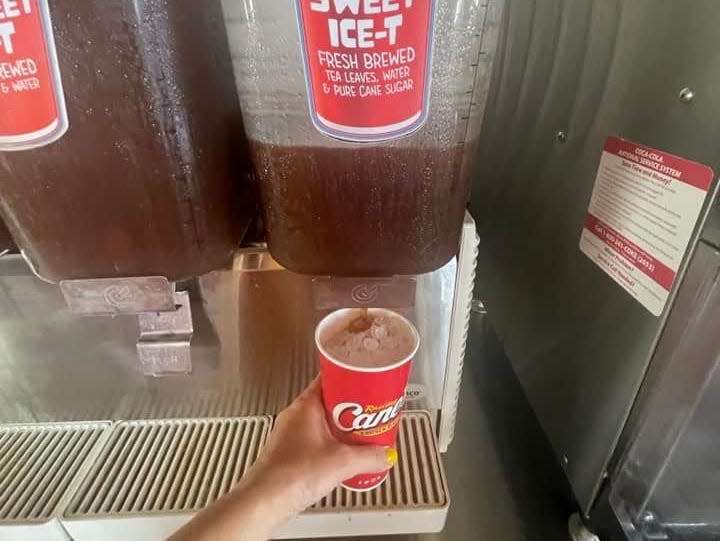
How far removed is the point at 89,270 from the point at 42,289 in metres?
0.12

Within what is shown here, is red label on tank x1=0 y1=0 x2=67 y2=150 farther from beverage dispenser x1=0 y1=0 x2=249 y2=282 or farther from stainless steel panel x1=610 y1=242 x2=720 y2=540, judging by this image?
stainless steel panel x1=610 y1=242 x2=720 y2=540

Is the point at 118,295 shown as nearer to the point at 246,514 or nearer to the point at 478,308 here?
the point at 246,514

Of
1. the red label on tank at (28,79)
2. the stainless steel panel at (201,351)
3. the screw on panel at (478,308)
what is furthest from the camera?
the screw on panel at (478,308)

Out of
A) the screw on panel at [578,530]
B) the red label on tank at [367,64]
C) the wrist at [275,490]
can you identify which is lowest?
the screw on panel at [578,530]

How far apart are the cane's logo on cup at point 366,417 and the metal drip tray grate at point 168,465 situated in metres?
0.16

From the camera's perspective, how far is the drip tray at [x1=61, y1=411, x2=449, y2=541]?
578 mm

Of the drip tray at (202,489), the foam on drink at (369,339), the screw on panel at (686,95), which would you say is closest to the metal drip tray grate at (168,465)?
the drip tray at (202,489)

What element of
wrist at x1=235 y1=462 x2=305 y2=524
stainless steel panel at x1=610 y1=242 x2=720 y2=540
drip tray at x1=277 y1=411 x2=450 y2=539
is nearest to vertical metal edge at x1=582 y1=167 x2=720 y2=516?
stainless steel panel at x1=610 y1=242 x2=720 y2=540

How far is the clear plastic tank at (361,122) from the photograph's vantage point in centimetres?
36

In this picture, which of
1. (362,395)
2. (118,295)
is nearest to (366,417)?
(362,395)

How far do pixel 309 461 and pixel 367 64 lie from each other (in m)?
0.39

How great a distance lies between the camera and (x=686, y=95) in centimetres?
43

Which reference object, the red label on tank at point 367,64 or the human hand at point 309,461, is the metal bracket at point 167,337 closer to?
the human hand at point 309,461

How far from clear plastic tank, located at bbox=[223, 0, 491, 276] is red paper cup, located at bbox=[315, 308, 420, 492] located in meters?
0.07
